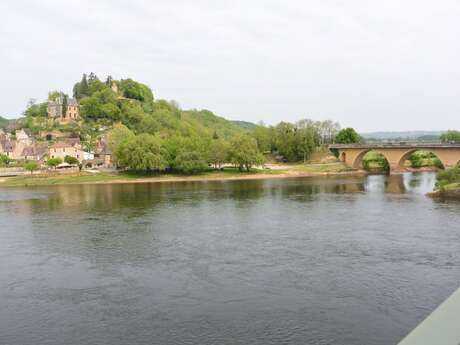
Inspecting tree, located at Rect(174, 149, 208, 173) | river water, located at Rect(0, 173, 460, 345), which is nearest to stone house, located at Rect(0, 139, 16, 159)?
tree, located at Rect(174, 149, 208, 173)

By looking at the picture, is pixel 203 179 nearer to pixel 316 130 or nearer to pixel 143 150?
pixel 143 150

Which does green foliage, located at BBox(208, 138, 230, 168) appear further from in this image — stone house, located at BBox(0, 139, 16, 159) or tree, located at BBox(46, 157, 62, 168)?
stone house, located at BBox(0, 139, 16, 159)

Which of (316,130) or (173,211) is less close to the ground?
(316,130)

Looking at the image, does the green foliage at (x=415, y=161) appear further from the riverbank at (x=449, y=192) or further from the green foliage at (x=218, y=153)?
the riverbank at (x=449, y=192)

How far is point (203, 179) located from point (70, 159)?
27.4m

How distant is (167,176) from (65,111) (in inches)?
2268

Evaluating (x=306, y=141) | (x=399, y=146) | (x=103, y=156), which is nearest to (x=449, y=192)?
(x=399, y=146)

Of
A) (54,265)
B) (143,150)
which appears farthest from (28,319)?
(143,150)

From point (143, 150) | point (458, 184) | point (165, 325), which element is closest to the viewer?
point (165, 325)

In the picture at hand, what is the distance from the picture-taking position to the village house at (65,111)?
12519 cm

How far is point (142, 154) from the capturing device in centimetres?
8000

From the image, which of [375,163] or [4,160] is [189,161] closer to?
[4,160]

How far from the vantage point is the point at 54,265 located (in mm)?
26688

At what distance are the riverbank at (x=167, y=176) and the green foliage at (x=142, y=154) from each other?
220 centimetres
